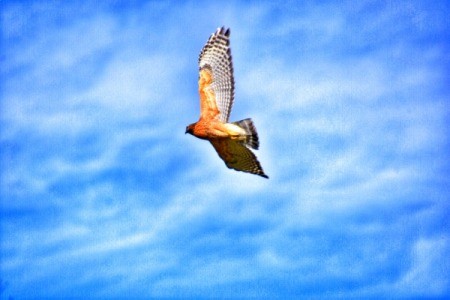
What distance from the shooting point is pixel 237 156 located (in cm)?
1340

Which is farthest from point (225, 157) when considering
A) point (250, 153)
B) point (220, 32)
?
point (220, 32)

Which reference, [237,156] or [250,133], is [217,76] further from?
[237,156]

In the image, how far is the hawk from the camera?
12727mm

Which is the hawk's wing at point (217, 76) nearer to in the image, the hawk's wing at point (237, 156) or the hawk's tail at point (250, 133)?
the hawk's wing at point (237, 156)

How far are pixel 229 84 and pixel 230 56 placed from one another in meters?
0.64

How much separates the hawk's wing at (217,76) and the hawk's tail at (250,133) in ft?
2.00

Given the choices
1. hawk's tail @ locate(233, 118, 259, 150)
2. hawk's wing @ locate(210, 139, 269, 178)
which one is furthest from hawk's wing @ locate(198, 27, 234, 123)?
hawk's tail @ locate(233, 118, 259, 150)

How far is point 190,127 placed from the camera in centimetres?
1298

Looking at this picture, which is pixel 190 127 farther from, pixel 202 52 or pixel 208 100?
pixel 202 52

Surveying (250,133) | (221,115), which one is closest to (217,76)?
(221,115)

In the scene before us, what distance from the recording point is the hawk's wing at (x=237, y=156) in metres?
13.0

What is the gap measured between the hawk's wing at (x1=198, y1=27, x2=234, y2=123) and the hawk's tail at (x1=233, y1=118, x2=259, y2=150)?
0.61 meters

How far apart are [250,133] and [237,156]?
3.06 feet

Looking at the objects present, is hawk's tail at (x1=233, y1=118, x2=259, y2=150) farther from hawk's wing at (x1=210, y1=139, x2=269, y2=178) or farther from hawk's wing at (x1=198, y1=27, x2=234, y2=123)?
hawk's wing at (x1=198, y1=27, x2=234, y2=123)
